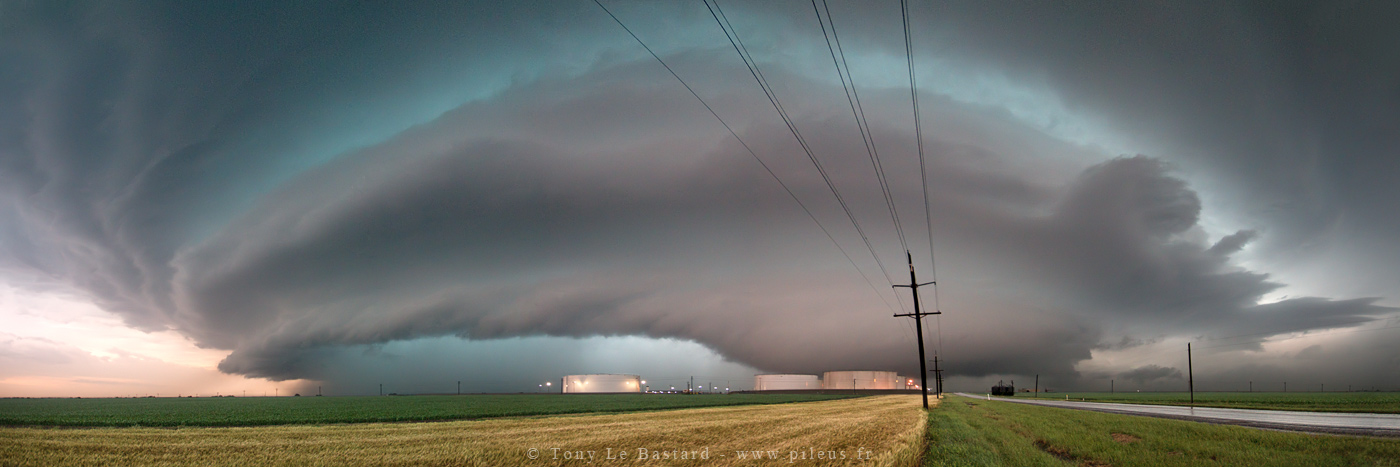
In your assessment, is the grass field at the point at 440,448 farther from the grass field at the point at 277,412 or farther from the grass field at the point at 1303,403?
the grass field at the point at 1303,403

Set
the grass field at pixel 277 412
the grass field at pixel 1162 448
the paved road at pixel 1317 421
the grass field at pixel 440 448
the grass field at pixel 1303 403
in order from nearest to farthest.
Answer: the grass field at pixel 440 448 < the grass field at pixel 1162 448 < the paved road at pixel 1317 421 < the grass field at pixel 277 412 < the grass field at pixel 1303 403

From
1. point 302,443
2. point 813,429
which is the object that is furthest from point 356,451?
point 813,429

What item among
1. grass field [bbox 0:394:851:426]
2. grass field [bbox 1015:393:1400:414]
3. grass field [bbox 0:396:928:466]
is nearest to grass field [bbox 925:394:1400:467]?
grass field [bbox 0:396:928:466]

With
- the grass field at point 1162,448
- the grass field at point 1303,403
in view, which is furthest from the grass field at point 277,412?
the grass field at point 1303,403

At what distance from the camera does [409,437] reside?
1488cm

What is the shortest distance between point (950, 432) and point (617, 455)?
15.2 metres

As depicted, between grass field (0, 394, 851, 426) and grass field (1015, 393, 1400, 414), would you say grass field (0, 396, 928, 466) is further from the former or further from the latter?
grass field (1015, 393, 1400, 414)

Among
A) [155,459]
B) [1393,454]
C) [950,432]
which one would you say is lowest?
[950,432]

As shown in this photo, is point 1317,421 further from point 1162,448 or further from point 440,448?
point 440,448

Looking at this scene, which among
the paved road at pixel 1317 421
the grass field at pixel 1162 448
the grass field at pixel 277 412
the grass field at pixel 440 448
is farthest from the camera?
the grass field at pixel 277 412

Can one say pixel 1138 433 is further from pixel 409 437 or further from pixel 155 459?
pixel 155 459

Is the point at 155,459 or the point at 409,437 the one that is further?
the point at 409,437

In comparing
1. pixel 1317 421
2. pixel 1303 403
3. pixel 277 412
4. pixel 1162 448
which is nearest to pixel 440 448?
Answer: pixel 1162 448

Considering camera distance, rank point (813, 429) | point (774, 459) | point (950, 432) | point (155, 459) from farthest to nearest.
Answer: point (950, 432) → point (813, 429) → point (774, 459) → point (155, 459)
